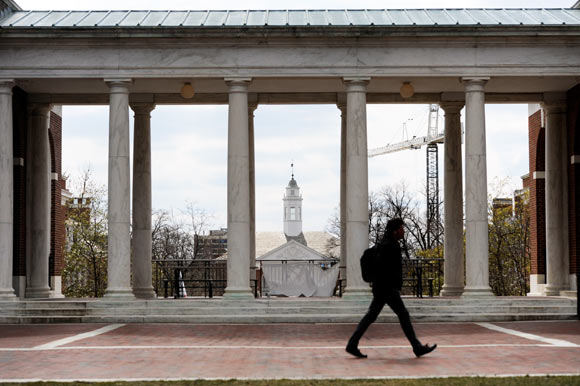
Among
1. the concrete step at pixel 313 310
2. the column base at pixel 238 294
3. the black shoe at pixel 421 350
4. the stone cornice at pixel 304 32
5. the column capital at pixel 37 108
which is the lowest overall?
the concrete step at pixel 313 310

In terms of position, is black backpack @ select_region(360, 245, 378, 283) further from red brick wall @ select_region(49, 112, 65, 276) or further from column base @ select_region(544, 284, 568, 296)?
red brick wall @ select_region(49, 112, 65, 276)

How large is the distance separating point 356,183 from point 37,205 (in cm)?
1324

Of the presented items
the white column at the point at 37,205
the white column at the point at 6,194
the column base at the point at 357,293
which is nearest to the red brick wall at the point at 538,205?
the column base at the point at 357,293

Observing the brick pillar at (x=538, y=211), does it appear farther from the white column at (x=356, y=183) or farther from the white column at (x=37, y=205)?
the white column at (x=37, y=205)

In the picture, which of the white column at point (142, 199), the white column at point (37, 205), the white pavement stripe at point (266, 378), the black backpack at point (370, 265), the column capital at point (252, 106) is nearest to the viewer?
the white pavement stripe at point (266, 378)

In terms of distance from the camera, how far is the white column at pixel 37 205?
34.7 m

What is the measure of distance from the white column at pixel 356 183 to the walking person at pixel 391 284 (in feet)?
41.5

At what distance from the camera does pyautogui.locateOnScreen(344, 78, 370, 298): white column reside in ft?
99.5

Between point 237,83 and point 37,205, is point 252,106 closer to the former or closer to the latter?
point 237,83

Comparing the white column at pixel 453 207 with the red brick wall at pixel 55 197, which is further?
the red brick wall at pixel 55 197

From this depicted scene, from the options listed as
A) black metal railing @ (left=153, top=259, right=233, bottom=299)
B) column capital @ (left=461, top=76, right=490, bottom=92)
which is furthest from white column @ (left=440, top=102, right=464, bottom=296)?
black metal railing @ (left=153, top=259, right=233, bottom=299)

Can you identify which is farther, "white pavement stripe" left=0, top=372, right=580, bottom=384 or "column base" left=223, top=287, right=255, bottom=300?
"column base" left=223, top=287, right=255, bottom=300

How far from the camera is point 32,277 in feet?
114

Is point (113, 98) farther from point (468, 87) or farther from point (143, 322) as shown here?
point (468, 87)
